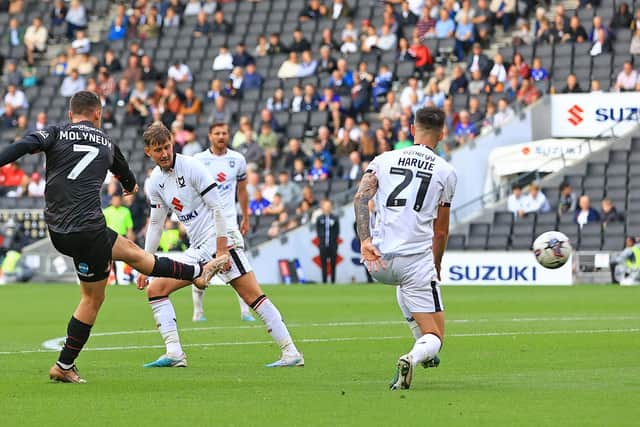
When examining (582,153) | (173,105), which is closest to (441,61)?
(582,153)

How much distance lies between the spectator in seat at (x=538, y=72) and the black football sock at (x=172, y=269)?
22.1 m

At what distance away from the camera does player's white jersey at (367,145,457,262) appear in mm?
10734

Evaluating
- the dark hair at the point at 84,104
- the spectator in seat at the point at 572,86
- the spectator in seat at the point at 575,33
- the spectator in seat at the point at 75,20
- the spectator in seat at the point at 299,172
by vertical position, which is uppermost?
the spectator in seat at the point at 75,20

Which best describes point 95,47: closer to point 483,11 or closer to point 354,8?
point 354,8

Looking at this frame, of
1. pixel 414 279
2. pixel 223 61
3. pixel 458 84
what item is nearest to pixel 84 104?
pixel 414 279

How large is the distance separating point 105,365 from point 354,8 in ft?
85.5

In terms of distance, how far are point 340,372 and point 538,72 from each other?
22136mm

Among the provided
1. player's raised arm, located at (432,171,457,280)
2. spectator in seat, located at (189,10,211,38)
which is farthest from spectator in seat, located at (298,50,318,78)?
player's raised arm, located at (432,171,457,280)

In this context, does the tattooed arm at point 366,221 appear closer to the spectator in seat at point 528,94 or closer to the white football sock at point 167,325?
the white football sock at point 167,325

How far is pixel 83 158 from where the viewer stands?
442 inches

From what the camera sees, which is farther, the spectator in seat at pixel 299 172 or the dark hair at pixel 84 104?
the spectator in seat at pixel 299 172

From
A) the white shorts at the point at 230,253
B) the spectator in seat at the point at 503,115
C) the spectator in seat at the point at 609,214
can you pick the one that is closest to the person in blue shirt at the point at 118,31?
the spectator in seat at the point at 503,115

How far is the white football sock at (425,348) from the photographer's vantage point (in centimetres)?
1041

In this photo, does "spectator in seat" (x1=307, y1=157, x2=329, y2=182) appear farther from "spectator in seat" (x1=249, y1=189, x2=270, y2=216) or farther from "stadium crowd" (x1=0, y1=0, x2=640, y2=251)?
"spectator in seat" (x1=249, y1=189, x2=270, y2=216)
